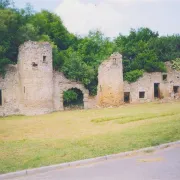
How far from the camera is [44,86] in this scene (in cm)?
2461

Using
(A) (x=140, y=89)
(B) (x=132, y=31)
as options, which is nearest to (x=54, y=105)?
(A) (x=140, y=89)

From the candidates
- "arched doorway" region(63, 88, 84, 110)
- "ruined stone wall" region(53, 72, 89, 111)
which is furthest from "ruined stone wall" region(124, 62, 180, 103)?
"ruined stone wall" region(53, 72, 89, 111)

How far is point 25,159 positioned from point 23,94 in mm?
15990

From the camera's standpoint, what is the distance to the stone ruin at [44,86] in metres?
24.3

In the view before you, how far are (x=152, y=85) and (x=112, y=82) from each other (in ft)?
17.5

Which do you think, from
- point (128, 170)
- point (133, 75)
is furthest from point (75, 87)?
point (128, 170)

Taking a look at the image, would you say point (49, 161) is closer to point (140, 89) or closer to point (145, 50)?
Result: point (140, 89)

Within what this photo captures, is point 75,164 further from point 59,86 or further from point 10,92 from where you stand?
point 59,86

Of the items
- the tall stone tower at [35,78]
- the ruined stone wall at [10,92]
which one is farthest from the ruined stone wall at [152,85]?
the ruined stone wall at [10,92]

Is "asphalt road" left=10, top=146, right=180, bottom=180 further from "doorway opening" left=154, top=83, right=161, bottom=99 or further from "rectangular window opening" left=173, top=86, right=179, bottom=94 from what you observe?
"rectangular window opening" left=173, top=86, right=179, bottom=94

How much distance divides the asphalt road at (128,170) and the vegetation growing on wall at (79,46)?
1781 cm

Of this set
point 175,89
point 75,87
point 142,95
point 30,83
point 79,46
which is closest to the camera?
point 30,83

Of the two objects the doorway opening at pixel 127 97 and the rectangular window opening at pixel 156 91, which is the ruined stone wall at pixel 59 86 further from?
the rectangular window opening at pixel 156 91

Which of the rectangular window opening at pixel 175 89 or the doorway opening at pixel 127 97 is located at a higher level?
the rectangular window opening at pixel 175 89
